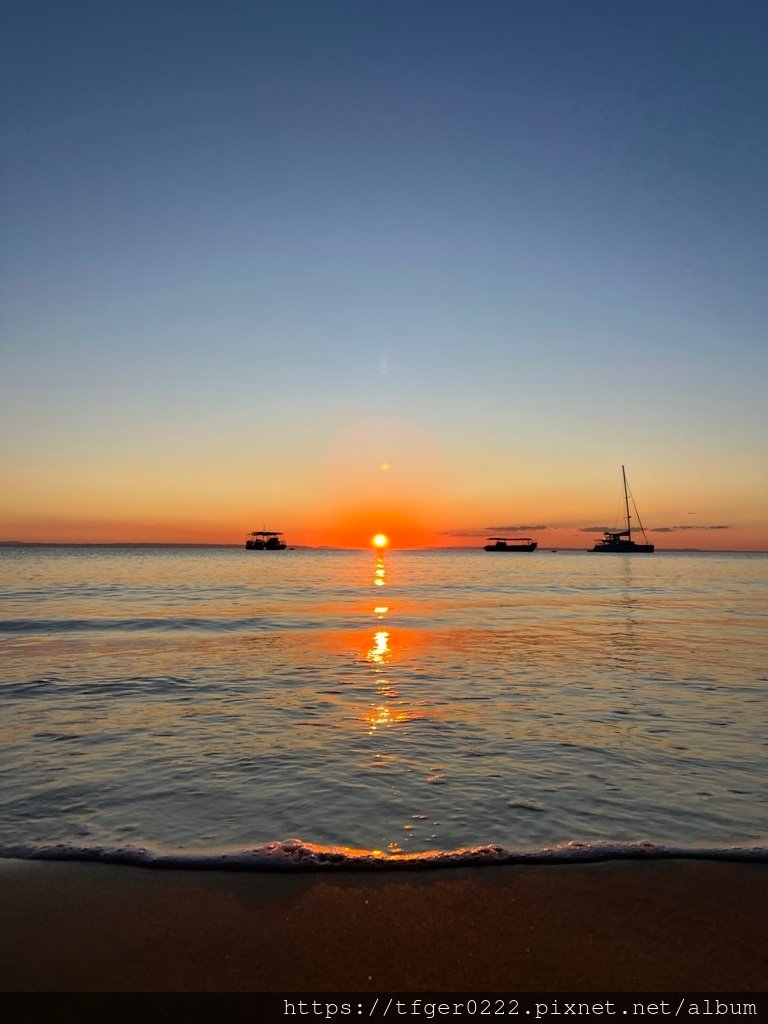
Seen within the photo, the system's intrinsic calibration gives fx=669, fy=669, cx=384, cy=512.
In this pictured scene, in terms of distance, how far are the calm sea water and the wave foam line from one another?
41mm

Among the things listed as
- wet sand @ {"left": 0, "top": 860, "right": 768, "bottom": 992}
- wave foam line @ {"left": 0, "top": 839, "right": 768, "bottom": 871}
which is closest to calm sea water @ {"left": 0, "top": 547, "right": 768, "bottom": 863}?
wave foam line @ {"left": 0, "top": 839, "right": 768, "bottom": 871}

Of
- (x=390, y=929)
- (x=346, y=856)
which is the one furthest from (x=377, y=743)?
(x=390, y=929)

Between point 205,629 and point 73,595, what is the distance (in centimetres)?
1798

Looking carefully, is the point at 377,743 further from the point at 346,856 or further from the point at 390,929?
the point at 390,929

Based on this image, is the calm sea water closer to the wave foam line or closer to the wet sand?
the wave foam line

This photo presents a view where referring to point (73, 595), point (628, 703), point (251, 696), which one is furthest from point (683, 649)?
point (73, 595)

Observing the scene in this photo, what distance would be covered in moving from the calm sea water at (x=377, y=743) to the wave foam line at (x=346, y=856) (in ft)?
0.13

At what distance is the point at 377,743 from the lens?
930cm

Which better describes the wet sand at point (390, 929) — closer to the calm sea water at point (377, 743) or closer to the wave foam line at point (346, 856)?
the wave foam line at point (346, 856)

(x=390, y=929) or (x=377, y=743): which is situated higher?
(x=390, y=929)

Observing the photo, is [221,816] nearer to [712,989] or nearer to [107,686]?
[712,989]

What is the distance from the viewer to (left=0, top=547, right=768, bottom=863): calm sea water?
623cm

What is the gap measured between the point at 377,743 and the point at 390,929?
4886 millimetres

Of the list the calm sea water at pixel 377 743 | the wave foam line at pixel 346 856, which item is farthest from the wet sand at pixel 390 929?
the calm sea water at pixel 377 743
